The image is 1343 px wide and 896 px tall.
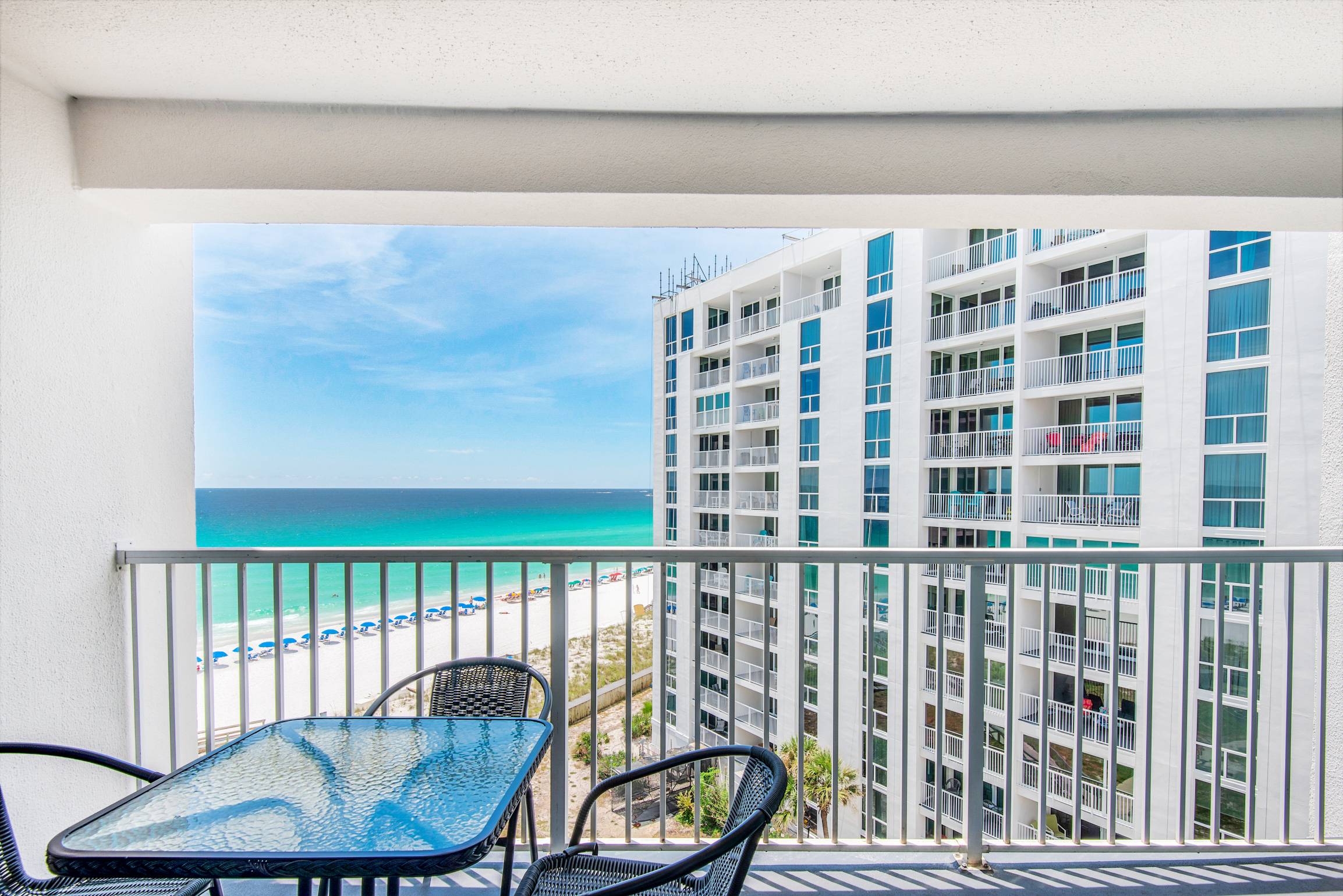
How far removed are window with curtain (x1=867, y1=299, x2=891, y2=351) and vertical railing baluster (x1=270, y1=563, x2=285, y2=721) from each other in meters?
20.3

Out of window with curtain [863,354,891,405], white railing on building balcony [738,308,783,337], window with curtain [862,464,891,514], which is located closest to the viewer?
window with curtain [862,464,891,514]

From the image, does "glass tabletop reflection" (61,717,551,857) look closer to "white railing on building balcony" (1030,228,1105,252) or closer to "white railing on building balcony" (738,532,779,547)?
"white railing on building balcony" (1030,228,1105,252)

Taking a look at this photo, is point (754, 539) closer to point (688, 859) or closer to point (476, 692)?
point (476, 692)

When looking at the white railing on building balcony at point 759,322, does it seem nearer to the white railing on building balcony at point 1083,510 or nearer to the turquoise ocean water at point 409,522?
the turquoise ocean water at point 409,522

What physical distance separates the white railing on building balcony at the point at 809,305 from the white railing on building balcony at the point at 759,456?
498 centimetres

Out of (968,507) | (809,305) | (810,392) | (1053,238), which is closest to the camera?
(1053,238)

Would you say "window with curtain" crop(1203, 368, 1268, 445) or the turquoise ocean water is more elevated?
"window with curtain" crop(1203, 368, 1268, 445)

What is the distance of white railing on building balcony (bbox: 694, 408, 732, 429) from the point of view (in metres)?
25.0

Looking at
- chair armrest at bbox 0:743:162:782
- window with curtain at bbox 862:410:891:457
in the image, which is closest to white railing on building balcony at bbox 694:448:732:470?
window with curtain at bbox 862:410:891:457

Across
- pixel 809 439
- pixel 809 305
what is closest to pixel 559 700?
pixel 809 439

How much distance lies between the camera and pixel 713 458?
83.6 ft

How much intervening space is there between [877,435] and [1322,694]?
1912cm

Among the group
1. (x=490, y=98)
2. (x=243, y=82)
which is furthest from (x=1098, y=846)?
(x=243, y=82)

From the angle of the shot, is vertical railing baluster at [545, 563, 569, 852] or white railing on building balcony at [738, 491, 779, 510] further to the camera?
white railing on building balcony at [738, 491, 779, 510]
